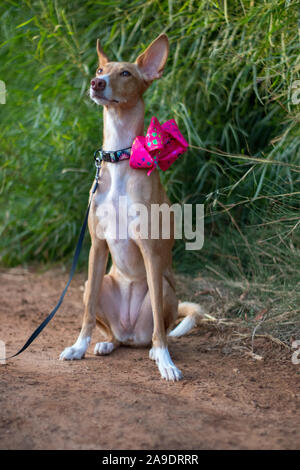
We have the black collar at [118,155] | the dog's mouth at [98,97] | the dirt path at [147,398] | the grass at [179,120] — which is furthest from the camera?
the grass at [179,120]

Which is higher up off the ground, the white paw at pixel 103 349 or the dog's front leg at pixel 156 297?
the dog's front leg at pixel 156 297

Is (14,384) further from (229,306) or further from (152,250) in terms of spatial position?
(229,306)

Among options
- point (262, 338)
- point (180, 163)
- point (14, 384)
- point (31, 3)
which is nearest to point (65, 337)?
point (14, 384)

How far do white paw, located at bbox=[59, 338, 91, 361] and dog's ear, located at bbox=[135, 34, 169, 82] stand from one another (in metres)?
Answer: 1.51

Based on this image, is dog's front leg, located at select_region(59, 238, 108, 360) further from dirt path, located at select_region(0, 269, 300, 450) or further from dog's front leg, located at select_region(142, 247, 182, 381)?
dog's front leg, located at select_region(142, 247, 182, 381)

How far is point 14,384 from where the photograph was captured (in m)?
2.40

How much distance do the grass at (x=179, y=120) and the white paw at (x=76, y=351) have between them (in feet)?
4.09

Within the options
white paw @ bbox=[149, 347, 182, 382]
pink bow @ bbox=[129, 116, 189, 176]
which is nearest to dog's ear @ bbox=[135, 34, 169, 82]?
pink bow @ bbox=[129, 116, 189, 176]

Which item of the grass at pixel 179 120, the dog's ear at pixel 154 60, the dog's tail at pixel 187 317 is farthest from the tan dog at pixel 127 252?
the grass at pixel 179 120

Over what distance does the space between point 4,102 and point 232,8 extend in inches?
88.9

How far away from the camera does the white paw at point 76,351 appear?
2.85 meters

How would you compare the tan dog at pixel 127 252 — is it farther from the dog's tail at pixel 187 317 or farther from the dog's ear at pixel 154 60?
the dog's tail at pixel 187 317

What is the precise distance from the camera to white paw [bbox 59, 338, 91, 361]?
2852mm

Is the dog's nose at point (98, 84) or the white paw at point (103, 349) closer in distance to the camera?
the dog's nose at point (98, 84)
